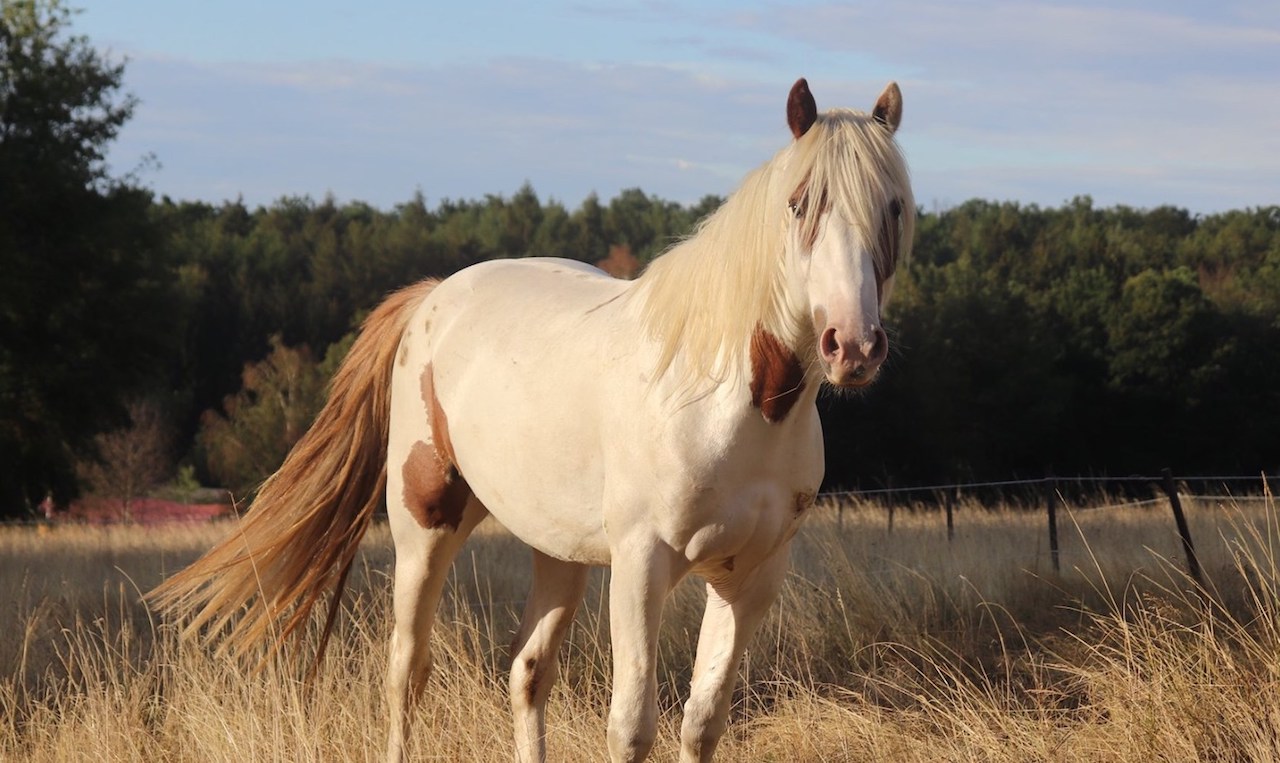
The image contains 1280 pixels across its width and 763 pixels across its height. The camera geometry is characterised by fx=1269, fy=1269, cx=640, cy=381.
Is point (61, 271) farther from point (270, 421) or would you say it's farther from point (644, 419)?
point (644, 419)

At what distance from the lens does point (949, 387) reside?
112 feet

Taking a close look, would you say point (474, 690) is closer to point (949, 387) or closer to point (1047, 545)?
point (1047, 545)

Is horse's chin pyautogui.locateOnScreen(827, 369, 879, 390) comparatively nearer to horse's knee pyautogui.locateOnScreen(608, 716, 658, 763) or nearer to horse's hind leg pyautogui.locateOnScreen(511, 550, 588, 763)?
horse's knee pyautogui.locateOnScreen(608, 716, 658, 763)

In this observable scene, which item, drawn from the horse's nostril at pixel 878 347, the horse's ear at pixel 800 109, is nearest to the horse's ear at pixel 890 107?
the horse's ear at pixel 800 109

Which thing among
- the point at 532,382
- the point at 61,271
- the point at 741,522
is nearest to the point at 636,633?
the point at 741,522

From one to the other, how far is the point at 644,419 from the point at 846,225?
0.79 meters

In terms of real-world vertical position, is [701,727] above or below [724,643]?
below

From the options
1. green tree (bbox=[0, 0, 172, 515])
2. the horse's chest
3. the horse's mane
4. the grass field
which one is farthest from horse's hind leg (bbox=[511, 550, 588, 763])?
green tree (bbox=[0, 0, 172, 515])

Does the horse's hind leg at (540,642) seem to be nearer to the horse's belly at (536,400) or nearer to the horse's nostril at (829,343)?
the horse's belly at (536,400)

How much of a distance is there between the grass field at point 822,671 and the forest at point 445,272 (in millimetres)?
13602

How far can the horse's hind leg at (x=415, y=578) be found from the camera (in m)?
4.53

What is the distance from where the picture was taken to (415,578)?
14.9ft

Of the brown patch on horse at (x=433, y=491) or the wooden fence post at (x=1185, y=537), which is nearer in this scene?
the brown patch on horse at (x=433, y=491)

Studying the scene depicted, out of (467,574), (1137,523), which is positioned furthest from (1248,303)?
(467,574)
